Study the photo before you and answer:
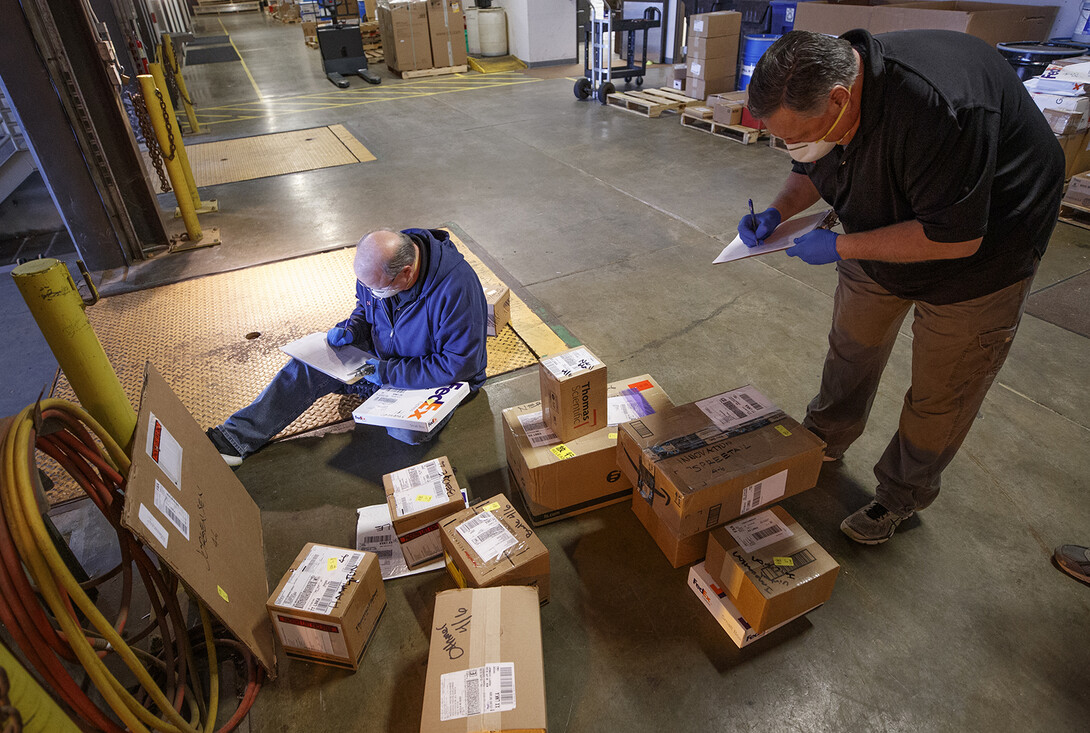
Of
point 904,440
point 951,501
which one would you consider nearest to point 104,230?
point 904,440

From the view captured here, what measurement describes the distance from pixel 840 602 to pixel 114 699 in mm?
2441

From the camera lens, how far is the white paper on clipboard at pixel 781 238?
2532mm

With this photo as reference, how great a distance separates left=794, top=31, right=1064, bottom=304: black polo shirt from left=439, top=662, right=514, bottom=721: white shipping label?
1.89m

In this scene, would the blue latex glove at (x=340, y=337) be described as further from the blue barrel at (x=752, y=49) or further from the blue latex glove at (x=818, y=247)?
the blue barrel at (x=752, y=49)

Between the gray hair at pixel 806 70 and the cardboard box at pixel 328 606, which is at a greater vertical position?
the gray hair at pixel 806 70

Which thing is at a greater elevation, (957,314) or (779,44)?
(779,44)

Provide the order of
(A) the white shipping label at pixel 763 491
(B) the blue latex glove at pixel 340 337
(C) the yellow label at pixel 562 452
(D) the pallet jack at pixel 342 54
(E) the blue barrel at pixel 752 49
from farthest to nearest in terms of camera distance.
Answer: (D) the pallet jack at pixel 342 54, (E) the blue barrel at pixel 752 49, (B) the blue latex glove at pixel 340 337, (C) the yellow label at pixel 562 452, (A) the white shipping label at pixel 763 491

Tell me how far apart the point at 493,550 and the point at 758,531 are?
1030 mm

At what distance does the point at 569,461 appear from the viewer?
2604 mm

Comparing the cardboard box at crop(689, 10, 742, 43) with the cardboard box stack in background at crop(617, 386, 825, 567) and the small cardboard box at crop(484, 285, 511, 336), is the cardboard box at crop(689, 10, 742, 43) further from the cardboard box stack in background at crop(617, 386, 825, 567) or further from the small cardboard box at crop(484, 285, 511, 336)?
the cardboard box stack in background at crop(617, 386, 825, 567)

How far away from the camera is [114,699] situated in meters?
1.53

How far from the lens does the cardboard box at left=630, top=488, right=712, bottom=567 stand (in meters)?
2.45

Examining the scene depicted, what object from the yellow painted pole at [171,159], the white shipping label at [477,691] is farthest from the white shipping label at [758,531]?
the yellow painted pole at [171,159]

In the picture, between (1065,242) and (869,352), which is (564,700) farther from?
(1065,242)
